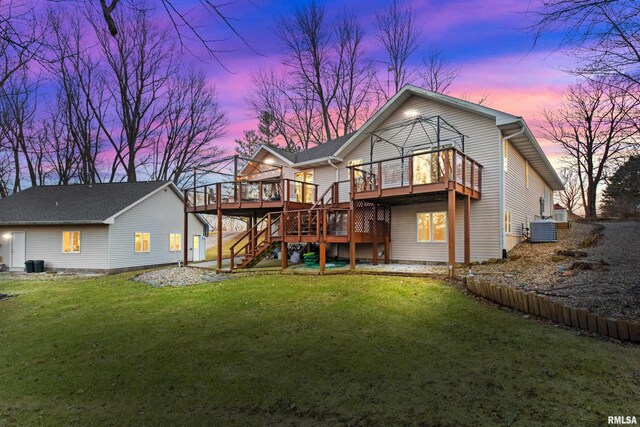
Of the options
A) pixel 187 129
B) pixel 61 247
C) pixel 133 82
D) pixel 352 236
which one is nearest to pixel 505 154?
pixel 352 236

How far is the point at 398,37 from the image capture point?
28.5 metres

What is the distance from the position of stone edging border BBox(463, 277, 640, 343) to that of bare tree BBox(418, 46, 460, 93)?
914 inches

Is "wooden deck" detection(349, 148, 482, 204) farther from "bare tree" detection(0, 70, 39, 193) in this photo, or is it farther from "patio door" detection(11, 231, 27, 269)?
A: "bare tree" detection(0, 70, 39, 193)

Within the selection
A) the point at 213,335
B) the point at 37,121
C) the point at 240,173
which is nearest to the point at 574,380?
the point at 213,335

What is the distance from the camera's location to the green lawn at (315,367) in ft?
12.5

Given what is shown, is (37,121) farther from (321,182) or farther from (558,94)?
(558,94)

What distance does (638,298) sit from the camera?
6.47m

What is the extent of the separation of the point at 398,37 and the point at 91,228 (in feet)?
83.3

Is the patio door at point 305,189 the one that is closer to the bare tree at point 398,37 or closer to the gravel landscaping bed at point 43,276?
the gravel landscaping bed at point 43,276

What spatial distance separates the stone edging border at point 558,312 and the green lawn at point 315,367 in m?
0.34

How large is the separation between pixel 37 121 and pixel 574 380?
119 feet

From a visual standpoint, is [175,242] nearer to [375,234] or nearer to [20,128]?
[375,234]

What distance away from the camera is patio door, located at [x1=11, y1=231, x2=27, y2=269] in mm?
18984

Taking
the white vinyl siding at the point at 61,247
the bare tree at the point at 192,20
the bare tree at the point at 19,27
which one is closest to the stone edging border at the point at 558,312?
the bare tree at the point at 192,20
